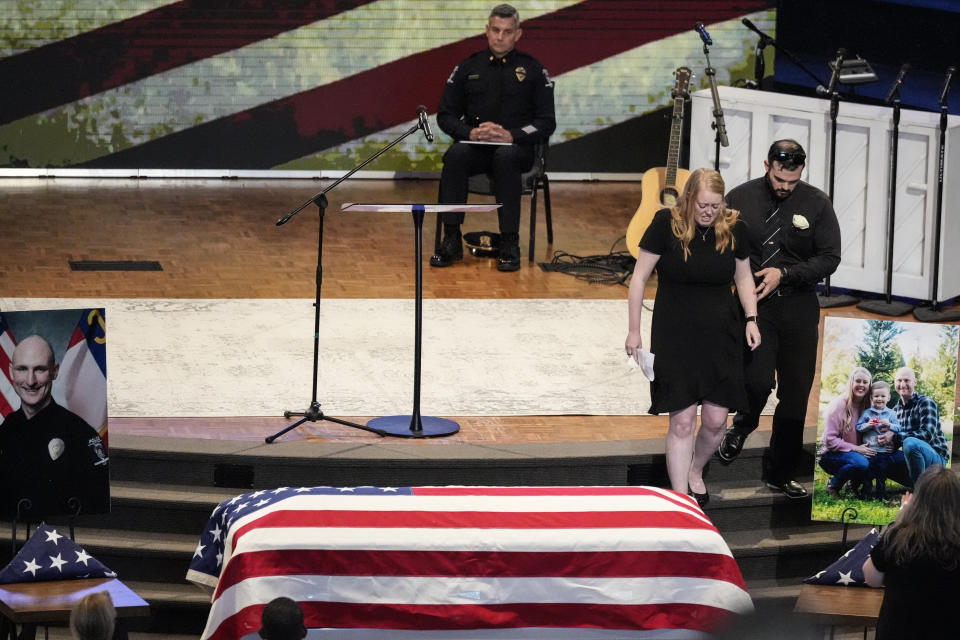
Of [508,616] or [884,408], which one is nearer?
[508,616]

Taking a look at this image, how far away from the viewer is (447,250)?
9945mm

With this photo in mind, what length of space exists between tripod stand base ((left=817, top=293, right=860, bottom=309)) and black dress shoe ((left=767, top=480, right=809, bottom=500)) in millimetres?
2596

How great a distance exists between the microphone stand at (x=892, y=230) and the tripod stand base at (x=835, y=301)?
104 mm

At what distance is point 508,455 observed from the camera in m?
6.52

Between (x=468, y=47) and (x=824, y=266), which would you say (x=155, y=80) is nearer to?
(x=468, y=47)

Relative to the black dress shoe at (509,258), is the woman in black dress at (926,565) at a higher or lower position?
lower

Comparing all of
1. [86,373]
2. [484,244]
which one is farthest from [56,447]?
[484,244]

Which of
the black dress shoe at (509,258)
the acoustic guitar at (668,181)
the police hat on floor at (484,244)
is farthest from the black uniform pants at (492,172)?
the acoustic guitar at (668,181)

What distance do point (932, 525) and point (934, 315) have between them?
4606mm

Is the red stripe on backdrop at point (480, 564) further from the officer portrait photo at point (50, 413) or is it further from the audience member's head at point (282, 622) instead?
the audience member's head at point (282, 622)

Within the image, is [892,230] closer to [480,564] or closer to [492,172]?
[492,172]

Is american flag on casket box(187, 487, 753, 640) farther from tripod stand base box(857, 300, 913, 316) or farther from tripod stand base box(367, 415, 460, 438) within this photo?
tripod stand base box(857, 300, 913, 316)

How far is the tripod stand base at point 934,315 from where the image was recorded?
8719 millimetres

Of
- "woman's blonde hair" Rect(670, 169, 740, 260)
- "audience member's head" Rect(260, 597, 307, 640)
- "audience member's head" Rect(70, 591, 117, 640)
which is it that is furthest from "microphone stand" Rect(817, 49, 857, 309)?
"audience member's head" Rect(70, 591, 117, 640)
